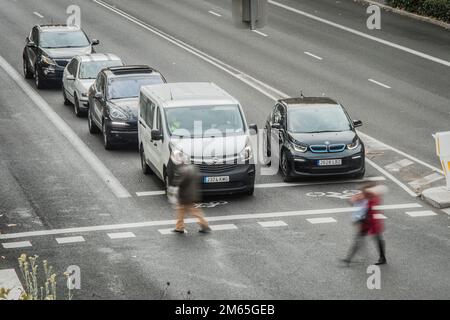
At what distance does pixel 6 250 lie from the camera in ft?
59.0

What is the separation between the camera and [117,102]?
26.6 metres

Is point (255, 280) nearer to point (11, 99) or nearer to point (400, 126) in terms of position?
point (400, 126)

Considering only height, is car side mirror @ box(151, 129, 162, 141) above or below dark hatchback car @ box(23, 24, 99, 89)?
above

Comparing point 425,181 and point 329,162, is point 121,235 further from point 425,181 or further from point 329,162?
point 425,181

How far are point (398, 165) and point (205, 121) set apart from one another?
16.3 ft

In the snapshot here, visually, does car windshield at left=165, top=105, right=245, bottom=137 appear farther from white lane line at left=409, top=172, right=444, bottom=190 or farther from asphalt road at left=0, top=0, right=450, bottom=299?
white lane line at left=409, top=172, right=444, bottom=190

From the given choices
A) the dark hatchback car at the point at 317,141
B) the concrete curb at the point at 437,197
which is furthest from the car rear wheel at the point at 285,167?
the concrete curb at the point at 437,197

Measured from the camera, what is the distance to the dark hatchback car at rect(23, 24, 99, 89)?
112 feet

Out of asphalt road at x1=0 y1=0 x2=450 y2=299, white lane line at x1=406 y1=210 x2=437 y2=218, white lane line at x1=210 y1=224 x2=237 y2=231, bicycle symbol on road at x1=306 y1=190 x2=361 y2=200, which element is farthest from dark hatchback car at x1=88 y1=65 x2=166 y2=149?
white lane line at x1=406 y1=210 x2=437 y2=218

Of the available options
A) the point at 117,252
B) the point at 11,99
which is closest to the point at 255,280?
the point at 117,252

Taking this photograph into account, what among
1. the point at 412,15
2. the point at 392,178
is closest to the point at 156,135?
the point at 392,178

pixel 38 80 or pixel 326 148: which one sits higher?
pixel 326 148

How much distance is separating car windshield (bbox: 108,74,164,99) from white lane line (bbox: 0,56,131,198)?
152cm

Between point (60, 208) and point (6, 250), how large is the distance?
117 inches
